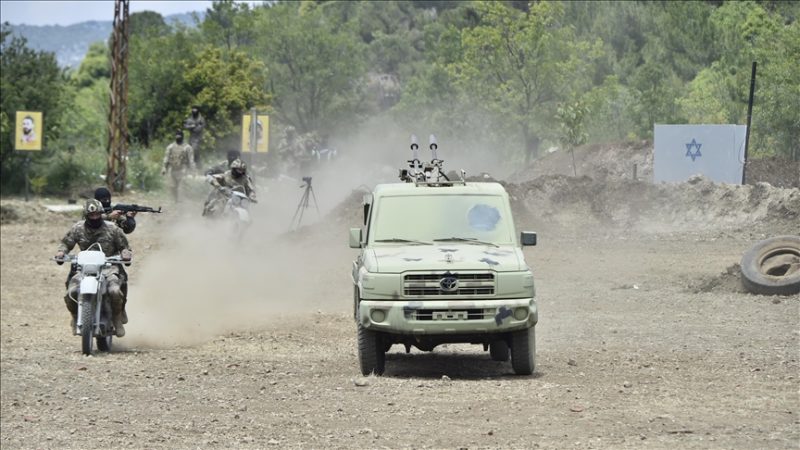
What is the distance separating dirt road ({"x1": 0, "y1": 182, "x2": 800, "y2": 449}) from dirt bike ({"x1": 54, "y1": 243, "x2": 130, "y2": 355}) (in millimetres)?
352

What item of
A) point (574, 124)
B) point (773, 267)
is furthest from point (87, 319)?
point (574, 124)

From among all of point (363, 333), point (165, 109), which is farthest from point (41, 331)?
point (165, 109)

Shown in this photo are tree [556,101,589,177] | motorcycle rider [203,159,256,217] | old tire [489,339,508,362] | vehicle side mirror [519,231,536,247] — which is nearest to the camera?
vehicle side mirror [519,231,536,247]

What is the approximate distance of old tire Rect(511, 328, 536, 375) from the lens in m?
14.9

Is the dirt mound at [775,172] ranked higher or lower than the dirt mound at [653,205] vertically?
higher

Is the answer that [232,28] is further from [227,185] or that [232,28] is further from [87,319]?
[87,319]

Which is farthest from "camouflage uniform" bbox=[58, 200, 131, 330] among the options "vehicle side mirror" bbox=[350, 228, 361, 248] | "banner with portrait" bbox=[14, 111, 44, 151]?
"banner with portrait" bbox=[14, 111, 44, 151]

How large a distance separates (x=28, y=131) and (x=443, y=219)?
3629cm

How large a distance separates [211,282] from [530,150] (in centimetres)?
5806

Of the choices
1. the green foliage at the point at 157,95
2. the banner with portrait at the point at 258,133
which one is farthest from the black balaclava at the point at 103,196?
the green foliage at the point at 157,95

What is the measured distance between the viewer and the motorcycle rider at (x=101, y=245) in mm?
18078

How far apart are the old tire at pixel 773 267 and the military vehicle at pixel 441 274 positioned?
6591 millimetres

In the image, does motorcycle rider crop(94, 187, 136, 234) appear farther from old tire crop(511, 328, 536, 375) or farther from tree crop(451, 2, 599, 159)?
tree crop(451, 2, 599, 159)

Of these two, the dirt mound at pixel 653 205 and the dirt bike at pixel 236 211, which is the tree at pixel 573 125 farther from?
the dirt bike at pixel 236 211
